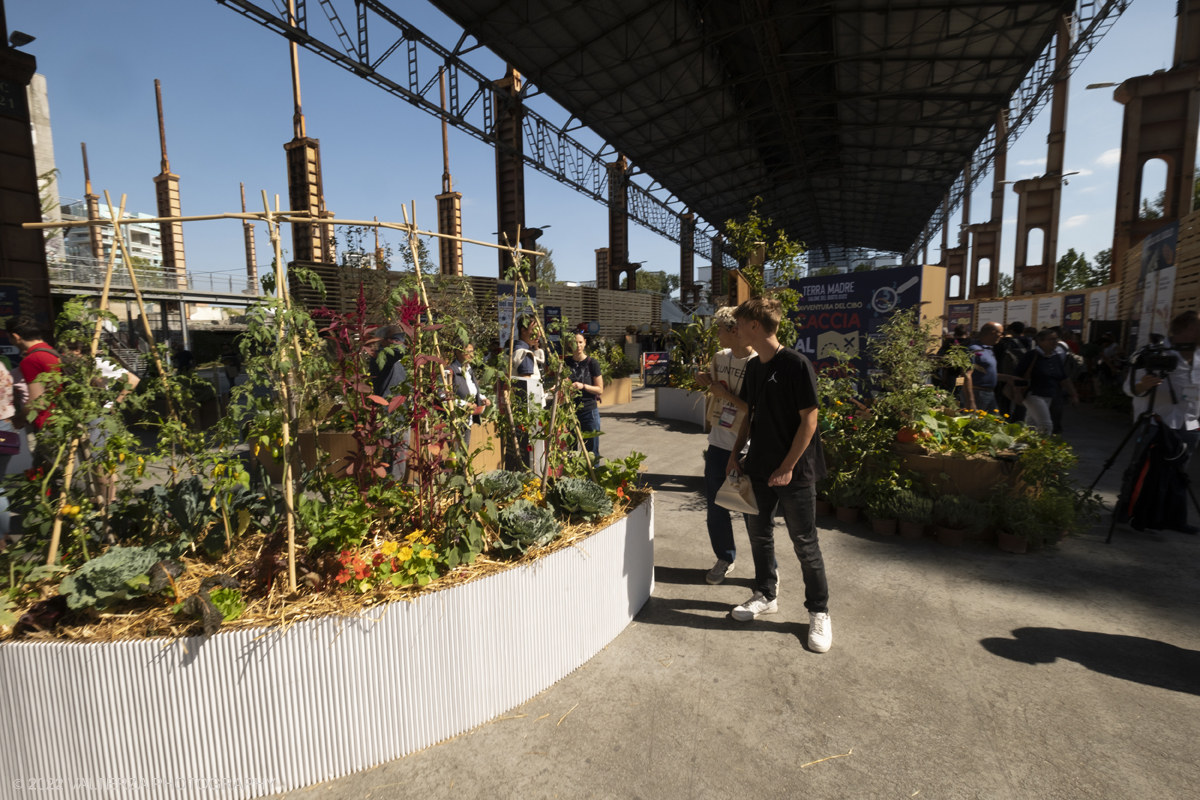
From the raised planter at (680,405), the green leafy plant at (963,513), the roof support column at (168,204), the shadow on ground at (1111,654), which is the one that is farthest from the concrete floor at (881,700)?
the roof support column at (168,204)

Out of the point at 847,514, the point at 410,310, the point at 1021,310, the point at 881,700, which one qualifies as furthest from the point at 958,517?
the point at 1021,310

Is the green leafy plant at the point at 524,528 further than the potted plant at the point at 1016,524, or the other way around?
the potted plant at the point at 1016,524

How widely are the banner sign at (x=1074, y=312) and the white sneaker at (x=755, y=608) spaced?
18.2 m

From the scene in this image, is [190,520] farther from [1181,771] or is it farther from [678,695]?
[1181,771]

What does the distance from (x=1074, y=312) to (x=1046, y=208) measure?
782cm

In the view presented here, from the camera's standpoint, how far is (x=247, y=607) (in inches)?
83.2

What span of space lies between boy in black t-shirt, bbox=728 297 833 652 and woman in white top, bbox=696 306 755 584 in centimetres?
36

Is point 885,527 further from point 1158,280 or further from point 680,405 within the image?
point 1158,280

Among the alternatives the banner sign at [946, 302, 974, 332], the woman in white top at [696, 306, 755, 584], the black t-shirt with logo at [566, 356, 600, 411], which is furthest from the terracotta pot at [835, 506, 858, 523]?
the banner sign at [946, 302, 974, 332]

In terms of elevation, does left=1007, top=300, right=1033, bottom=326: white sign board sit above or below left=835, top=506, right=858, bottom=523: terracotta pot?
above

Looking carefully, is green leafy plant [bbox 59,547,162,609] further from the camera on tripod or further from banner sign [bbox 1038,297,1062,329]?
banner sign [bbox 1038,297,1062,329]

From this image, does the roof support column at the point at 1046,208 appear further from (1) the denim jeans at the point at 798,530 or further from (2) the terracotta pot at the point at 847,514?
(1) the denim jeans at the point at 798,530

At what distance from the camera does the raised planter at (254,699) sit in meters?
1.94

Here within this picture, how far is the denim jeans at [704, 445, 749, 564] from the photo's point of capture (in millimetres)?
3518
